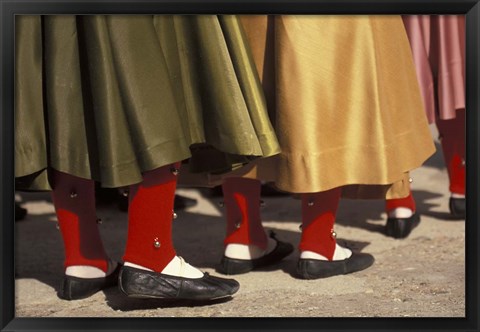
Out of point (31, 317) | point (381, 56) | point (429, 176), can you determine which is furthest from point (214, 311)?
point (429, 176)

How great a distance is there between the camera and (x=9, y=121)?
2.59 metres

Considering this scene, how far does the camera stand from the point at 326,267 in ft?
10.3

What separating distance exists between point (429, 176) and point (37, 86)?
2281mm

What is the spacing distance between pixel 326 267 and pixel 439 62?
36.3 inches

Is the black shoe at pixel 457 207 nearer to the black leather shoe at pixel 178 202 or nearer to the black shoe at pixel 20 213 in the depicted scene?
the black leather shoe at pixel 178 202

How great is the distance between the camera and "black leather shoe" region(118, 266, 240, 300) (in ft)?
9.00

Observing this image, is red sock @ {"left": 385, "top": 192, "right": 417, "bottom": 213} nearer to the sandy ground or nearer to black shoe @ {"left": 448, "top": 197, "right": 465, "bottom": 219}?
the sandy ground

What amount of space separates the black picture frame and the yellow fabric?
0.39 metres

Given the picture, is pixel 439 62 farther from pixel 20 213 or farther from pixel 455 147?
pixel 20 213

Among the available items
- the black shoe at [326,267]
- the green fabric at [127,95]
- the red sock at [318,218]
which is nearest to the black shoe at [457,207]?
the black shoe at [326,267]

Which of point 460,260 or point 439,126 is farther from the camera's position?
point 439,126

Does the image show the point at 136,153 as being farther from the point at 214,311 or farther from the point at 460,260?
the point at 460,260

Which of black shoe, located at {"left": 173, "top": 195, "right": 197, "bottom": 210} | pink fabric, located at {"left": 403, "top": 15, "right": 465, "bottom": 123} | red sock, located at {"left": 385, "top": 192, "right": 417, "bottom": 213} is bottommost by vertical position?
black shoe, located at {"left": 173, "top": 195, "right": 197, "bottom": 210}

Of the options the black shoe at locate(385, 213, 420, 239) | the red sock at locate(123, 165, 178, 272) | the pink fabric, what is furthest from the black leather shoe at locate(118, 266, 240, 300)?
the pink fabric
